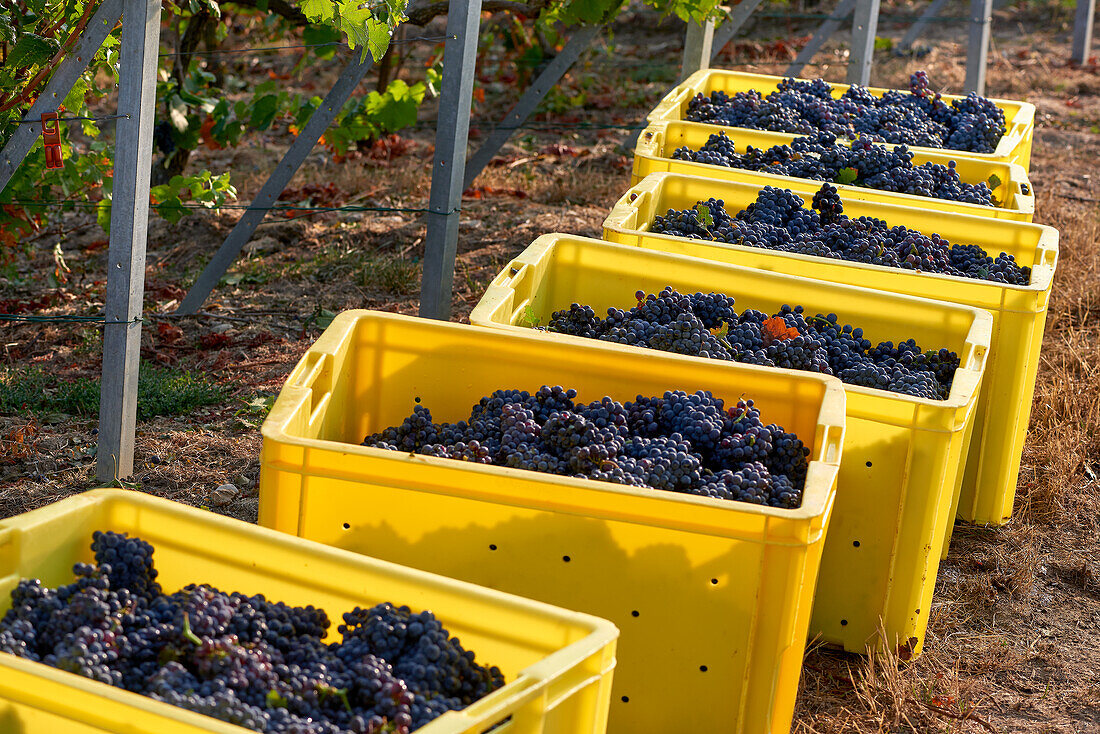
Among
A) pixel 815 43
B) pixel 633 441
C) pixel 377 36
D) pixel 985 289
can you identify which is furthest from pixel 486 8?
pixel 633 441

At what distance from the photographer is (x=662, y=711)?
6.09 ft

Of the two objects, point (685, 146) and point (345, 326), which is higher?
point (685, 146)

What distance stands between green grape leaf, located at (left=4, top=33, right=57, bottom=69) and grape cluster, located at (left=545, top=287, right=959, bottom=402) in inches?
58.0

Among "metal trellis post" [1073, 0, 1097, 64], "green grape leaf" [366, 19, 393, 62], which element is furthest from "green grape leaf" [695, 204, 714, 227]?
"metal trellis post" [1073, 0, 1097, 64]

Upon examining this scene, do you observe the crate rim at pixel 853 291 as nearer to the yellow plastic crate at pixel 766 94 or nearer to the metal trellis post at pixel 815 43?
the yellow plastic crate at pixel 766 94

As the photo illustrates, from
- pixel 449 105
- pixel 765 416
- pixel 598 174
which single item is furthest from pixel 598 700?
pixel 598 174

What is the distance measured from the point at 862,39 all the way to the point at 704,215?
306 centimetres

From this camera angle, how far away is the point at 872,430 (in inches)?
88.3

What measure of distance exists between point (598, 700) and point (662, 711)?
458 mm

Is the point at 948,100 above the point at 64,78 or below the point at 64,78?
above

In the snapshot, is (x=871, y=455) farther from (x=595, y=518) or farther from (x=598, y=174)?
(x=598, y=174)

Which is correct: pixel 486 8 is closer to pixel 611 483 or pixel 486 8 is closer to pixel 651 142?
pixel 651 142

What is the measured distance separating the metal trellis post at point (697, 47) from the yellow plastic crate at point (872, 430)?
9.48 feet

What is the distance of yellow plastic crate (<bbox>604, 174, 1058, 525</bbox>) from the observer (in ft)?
8.98
